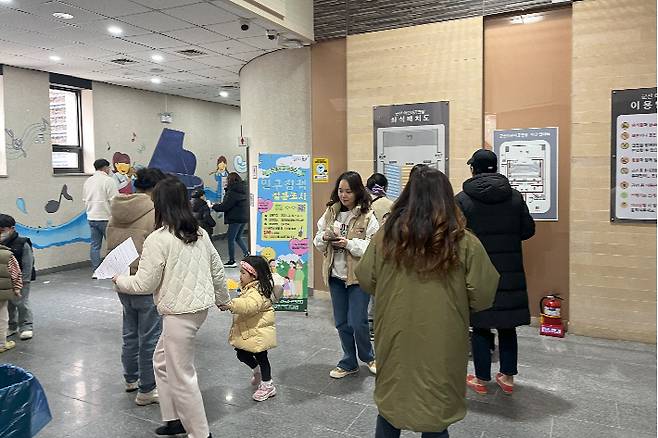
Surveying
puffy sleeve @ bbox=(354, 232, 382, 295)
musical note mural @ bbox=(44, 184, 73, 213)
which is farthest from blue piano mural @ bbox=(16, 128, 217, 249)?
puffy sleeve @ bbox=(354, 232, 382, 295)

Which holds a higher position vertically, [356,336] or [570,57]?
[570,57]

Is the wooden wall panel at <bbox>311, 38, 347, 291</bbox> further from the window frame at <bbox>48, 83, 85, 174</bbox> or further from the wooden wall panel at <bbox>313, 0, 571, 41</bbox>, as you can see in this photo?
the window frame at <bbox>48, 83, 85, 174</bbox>

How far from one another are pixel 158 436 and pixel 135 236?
1204mm

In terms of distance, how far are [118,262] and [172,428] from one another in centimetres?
98

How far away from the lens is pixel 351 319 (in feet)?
12.1

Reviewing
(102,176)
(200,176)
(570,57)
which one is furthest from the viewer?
(200,176)

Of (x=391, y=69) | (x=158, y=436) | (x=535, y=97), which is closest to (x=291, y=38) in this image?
(x=391, y=69)

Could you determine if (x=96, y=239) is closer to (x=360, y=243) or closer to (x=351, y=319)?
(x=351, y=319)

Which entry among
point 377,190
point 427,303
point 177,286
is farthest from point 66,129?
point 427,303

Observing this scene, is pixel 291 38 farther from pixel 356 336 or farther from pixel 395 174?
pixel 356 336

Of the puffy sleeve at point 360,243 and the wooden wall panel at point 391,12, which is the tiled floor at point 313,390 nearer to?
the puffy sleeve at point 360,243

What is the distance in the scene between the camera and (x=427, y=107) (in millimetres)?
5359

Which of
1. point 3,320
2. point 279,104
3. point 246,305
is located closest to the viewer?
point 246,305

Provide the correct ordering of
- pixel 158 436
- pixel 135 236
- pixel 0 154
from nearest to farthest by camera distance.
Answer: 1. pixel 158 436
2. pixel 135 236
3. pixel 0 154
